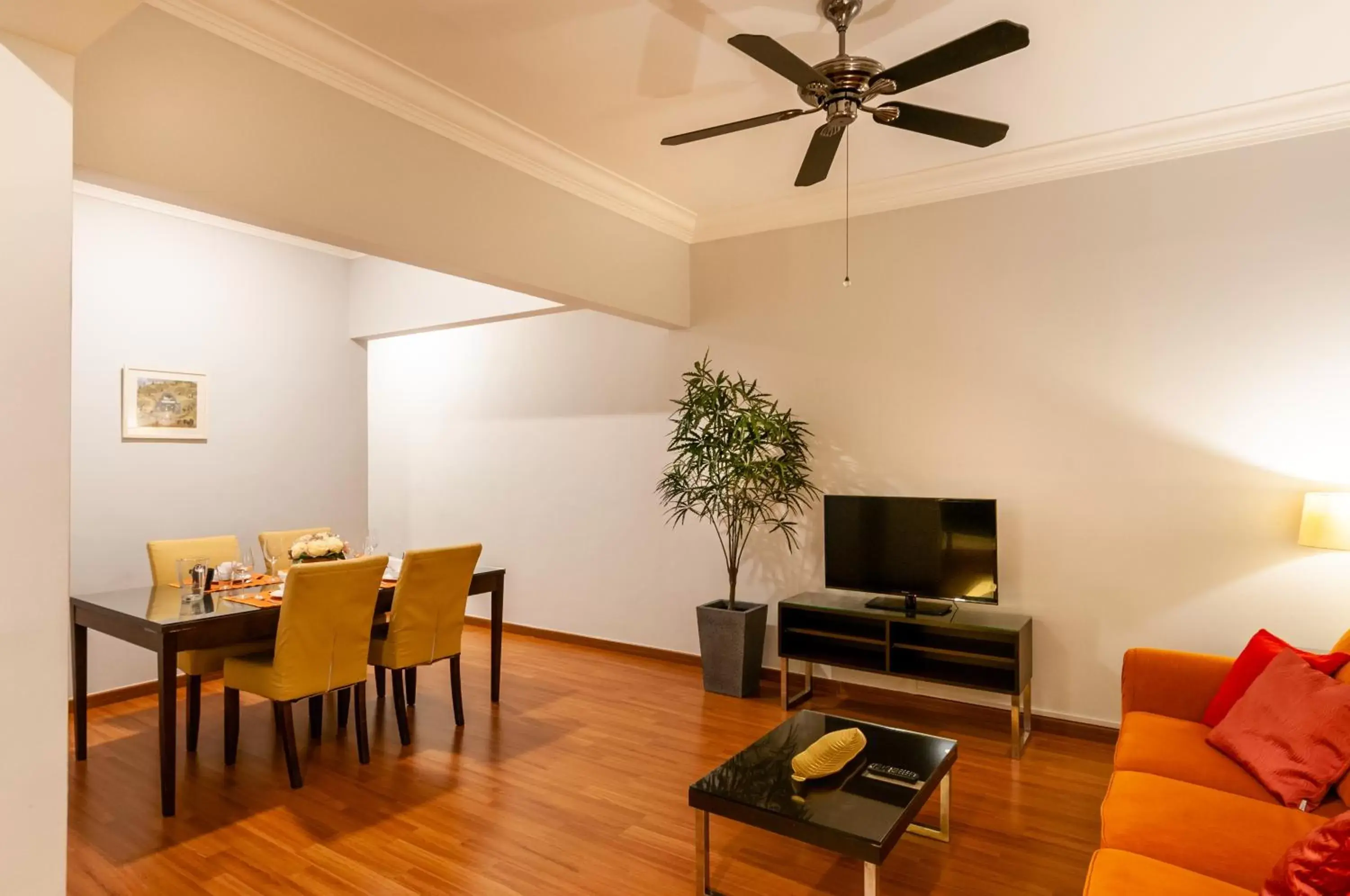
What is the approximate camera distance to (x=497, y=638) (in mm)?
4543

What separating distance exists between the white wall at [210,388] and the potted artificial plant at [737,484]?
2835mm

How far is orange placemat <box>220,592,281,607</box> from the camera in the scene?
3.52m

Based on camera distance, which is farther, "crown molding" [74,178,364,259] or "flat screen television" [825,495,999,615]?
"crown molding" [74,178,364,259]

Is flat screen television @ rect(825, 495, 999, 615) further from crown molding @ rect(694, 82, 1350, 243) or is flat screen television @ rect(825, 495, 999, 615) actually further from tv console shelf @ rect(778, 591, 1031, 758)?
crown molding @ rect(694, 82, 1350, 243)

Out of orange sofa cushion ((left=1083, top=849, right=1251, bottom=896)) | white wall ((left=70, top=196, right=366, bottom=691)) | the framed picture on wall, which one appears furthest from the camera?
the framed picture on wall

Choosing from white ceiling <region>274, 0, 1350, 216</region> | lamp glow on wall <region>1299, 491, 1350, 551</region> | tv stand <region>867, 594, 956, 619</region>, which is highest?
white ceiling <region>274, 0, 1350, 216</region>

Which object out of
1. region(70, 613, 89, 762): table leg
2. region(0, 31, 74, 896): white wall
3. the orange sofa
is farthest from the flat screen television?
region(70, 613, 89, 762): table leg

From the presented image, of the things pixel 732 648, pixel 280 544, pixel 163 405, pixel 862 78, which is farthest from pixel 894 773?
pixel 163 405

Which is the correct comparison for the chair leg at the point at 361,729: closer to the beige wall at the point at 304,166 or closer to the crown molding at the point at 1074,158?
the beige wall at the point at 304,166

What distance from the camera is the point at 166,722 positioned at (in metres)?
3.12

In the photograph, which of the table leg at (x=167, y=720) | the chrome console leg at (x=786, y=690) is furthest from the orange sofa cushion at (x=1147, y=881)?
the table leg at (x=167, y=720)

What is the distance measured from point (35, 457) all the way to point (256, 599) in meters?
2.23

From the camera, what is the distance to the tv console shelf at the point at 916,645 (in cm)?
382

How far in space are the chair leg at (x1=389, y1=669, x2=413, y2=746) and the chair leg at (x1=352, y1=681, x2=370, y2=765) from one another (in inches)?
8.4
